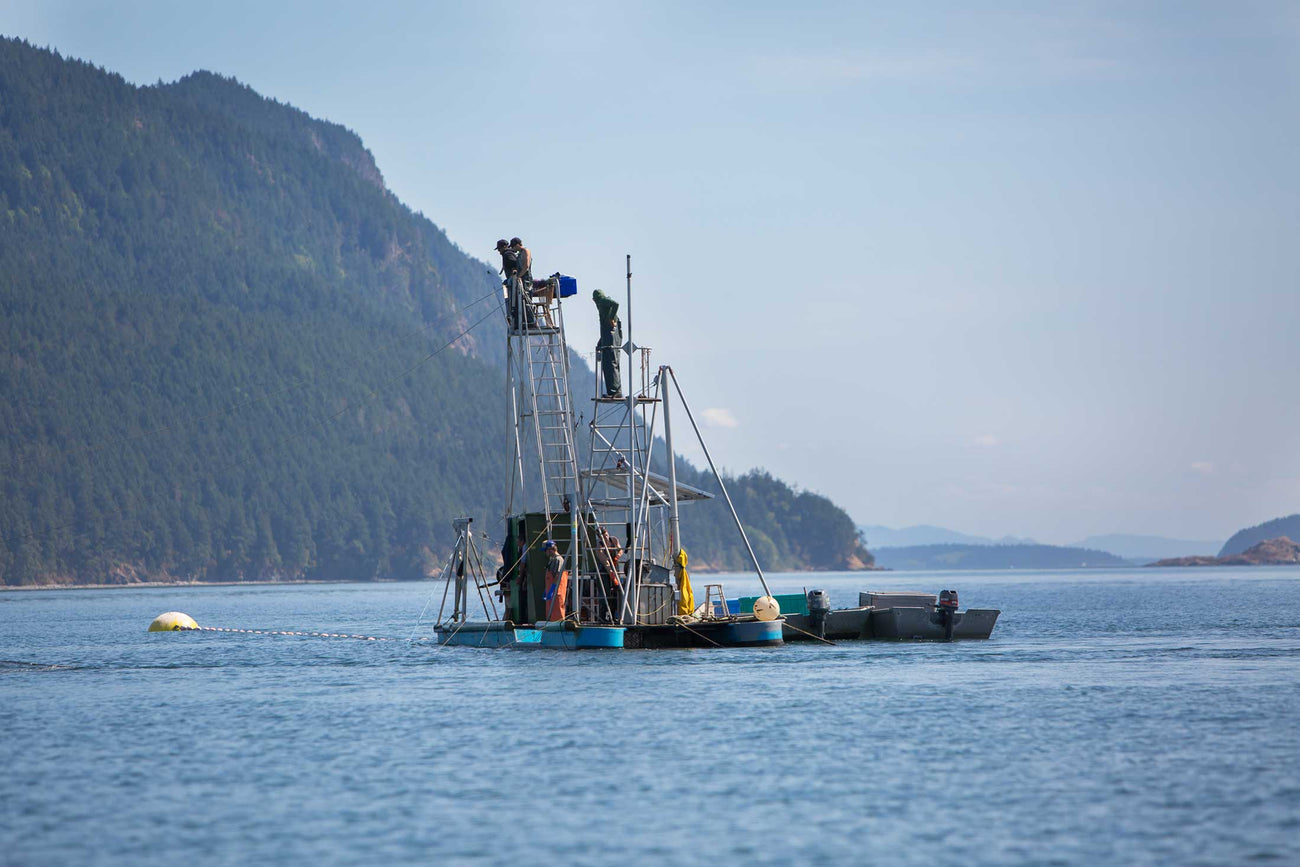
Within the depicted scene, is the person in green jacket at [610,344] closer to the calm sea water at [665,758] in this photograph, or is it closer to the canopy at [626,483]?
the canopy at [626,483]

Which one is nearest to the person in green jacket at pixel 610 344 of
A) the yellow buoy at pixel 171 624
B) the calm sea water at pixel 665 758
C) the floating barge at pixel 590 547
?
the floating barge at pixel 590 547

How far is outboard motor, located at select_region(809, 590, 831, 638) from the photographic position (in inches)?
2712

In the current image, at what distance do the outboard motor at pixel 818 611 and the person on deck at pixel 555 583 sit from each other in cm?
1315

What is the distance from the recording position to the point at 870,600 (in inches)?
2970

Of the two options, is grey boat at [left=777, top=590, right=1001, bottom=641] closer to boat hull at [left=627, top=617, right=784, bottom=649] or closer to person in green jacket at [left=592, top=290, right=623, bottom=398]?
boat hull at [left=627, top=617, right=784, bottom=649]

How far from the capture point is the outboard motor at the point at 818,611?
68.9 meters

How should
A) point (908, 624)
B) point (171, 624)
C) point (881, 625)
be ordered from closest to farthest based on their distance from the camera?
1. point (908, 624)
2. point (881, 625)
3. point (171, 624)

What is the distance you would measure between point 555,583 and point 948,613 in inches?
821

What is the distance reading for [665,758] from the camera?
36812 millimetres

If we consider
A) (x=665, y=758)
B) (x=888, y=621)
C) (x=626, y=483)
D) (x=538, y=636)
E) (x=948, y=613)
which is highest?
(x=626, y=483)

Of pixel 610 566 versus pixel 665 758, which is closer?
pixel 665 758

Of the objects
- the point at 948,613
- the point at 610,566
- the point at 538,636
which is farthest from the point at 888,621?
the point at 538,636

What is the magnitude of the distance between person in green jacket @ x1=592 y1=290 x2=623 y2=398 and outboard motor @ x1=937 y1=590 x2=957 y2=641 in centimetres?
1974

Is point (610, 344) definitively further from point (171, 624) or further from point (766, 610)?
point (171, 624)
